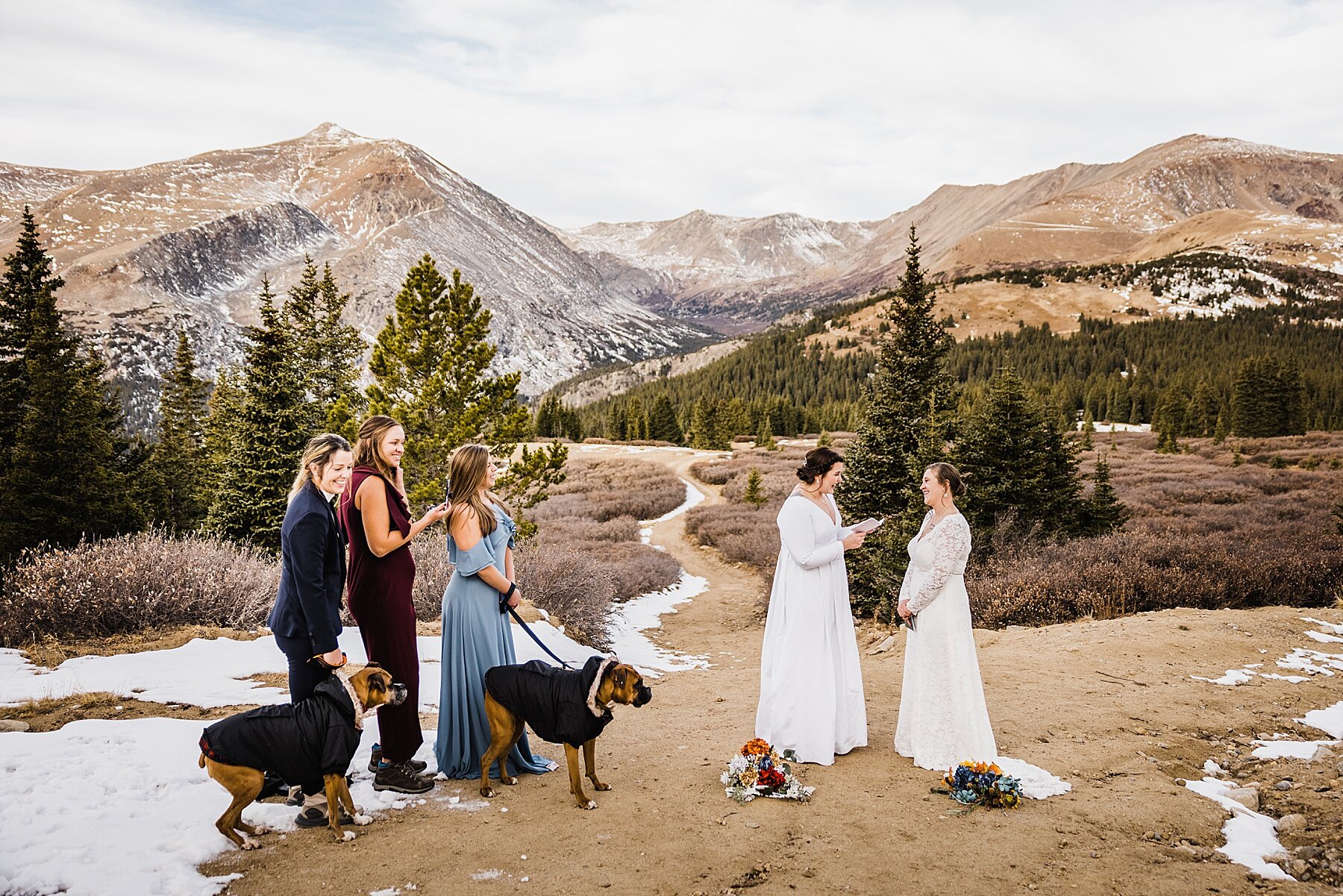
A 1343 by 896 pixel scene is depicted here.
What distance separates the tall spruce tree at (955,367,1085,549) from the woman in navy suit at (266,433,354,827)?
12.6 m

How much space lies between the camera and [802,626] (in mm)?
5438

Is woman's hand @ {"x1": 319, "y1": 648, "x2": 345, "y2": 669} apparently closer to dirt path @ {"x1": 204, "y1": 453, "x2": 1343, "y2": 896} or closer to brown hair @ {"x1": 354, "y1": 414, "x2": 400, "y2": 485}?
dirt path @ {"x1": 204, "y1": 453, "x2": 1343, "y2": 896}

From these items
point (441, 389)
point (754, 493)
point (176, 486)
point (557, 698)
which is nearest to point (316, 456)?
point (557, 698)

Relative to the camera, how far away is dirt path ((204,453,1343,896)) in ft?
12.1

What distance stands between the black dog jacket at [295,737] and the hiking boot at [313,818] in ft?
1.23

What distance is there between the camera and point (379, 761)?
486 centimetres

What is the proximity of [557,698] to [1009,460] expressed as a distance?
1252 centimetres

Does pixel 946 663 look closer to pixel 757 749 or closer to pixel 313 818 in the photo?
pixel 757 749

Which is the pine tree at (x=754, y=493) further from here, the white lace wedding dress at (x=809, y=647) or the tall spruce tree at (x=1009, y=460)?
the white lace wedding dress at (x=809, y=647)

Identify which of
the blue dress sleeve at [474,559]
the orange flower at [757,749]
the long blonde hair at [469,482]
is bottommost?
the orange flower at [757,749]

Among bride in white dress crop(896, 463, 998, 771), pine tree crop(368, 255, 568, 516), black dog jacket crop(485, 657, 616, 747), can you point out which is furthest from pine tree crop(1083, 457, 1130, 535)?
black dog jacket crop(485, 657, 616, 747)

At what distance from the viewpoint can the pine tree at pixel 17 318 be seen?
1359 centimetres

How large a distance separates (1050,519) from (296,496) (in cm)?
1525

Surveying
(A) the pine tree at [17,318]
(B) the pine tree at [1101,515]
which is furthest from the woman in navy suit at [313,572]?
(B) the pine tree at [1101,515]
